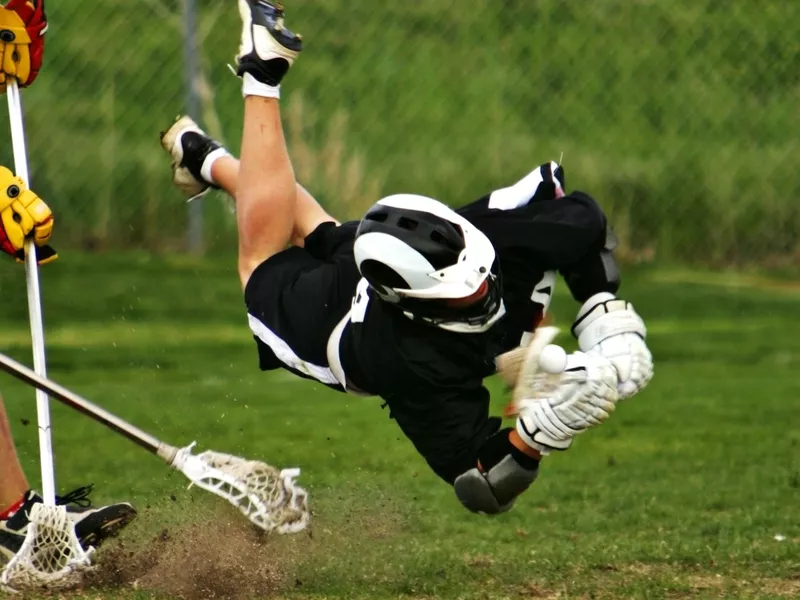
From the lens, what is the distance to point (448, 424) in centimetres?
498

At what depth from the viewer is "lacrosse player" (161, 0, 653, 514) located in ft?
15.8

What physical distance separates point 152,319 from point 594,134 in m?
4.49

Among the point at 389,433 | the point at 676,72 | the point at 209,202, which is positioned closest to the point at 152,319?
the point at 209,202

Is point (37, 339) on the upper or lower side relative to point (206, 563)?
upper

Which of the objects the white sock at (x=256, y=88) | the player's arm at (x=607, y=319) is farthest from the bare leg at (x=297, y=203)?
Result: the player's arm at (x=607, y=319)

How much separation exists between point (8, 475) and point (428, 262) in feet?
6.14

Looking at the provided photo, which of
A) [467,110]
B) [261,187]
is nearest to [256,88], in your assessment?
[261,187]

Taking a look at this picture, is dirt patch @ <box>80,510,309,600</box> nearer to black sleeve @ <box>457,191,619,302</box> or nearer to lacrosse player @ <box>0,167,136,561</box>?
lacrosse player @ <box>0,167,136,561</box>

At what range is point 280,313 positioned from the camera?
5.36 meters

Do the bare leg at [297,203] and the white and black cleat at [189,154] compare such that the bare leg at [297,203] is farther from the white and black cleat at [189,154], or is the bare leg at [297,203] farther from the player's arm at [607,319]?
the player's arm at [607,319]

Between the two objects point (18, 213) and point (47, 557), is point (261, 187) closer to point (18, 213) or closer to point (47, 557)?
point (18, 213)

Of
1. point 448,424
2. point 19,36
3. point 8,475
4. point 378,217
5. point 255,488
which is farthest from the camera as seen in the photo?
point 19,36

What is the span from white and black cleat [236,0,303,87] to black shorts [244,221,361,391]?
0.62 m

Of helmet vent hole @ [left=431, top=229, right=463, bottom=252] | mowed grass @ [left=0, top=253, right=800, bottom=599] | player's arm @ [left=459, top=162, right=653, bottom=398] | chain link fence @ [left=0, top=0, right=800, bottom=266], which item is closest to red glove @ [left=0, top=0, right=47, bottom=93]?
mowed grass @ [left=0, top=253, right=800, bottom=599]
